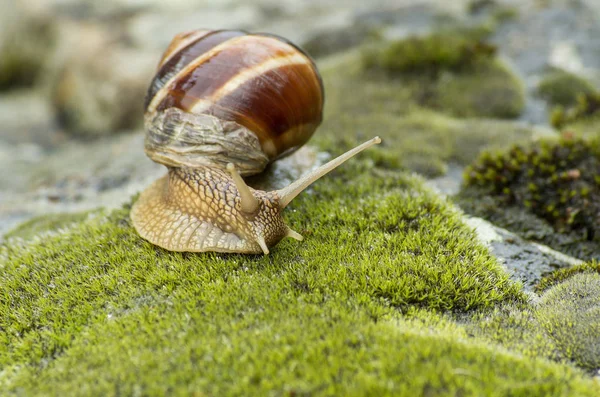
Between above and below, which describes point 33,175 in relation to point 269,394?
below

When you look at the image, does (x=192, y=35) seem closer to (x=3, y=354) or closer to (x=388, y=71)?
(x=3, y=354)

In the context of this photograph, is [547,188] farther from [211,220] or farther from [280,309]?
[211,220]

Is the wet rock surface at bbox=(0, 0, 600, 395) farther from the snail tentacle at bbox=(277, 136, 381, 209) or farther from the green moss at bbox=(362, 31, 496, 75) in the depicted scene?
the snail tentacle at bbox=(277, 136, 381, 209)

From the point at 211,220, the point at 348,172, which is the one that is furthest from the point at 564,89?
the point at 211,220

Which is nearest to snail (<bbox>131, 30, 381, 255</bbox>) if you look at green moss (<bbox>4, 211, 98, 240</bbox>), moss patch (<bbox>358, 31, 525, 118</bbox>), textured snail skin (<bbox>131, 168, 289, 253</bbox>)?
textured snail skin (<bbox>131, 168, 289, 253</bbox>)

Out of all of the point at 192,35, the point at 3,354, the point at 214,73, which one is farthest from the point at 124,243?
the point at 192,35

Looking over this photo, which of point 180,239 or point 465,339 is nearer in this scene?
point 465,339
